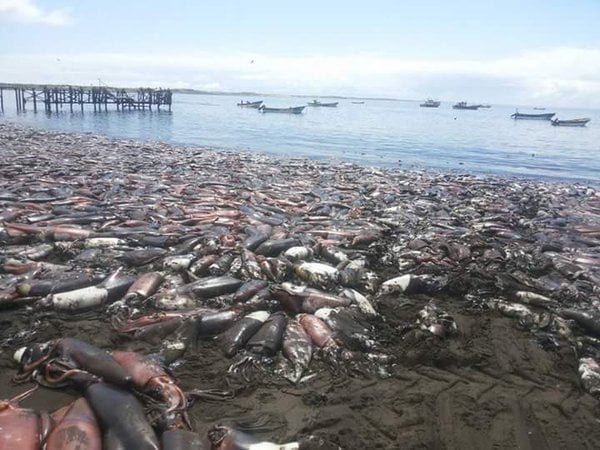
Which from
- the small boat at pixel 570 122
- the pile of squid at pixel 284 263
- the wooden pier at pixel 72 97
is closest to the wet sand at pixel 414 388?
the pile of squid at pixel 284 263

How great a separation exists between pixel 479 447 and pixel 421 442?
2.15 feet

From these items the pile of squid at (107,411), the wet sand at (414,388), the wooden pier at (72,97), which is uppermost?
the wooden pier at (72,97)

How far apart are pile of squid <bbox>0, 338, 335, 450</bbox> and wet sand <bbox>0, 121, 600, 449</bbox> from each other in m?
0.25

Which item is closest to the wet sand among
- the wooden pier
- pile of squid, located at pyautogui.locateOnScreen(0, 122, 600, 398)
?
pile of squid, located at pyautogui.locateOnScreen(0, 122, 600, 398)

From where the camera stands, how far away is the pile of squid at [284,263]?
6.95m

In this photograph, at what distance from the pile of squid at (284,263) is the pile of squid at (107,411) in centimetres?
99

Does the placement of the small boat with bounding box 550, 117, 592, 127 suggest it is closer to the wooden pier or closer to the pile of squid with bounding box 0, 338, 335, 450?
the wooden pier

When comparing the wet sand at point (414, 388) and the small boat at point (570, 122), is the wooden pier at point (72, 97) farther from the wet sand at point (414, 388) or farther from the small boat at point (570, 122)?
the small boat at point (570, 122)

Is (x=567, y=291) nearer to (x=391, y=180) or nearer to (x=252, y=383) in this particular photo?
(x=252, y=383)

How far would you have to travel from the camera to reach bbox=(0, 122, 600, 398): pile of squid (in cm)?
695

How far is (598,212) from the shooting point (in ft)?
58.3

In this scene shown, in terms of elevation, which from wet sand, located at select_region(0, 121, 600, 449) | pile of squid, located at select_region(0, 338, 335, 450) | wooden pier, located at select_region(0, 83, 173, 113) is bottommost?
wet sand, located at select_region(0, 121, 600, 449)

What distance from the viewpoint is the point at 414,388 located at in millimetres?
6012

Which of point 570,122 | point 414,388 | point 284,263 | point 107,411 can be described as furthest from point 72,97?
point 570,122
